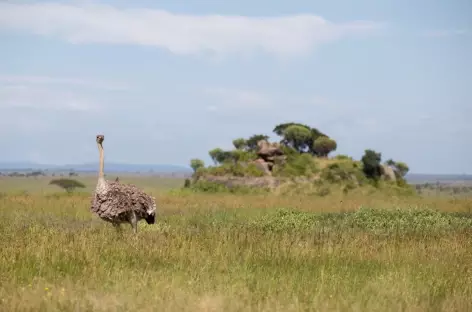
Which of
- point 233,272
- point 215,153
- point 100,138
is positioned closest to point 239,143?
point 215,153

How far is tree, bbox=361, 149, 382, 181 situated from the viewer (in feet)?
182

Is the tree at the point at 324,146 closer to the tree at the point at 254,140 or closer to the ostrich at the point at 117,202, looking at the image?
the tree at the point at 254,140

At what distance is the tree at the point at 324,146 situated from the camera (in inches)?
2864

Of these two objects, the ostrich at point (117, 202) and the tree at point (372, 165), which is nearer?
the ostrich at point (117, 202)

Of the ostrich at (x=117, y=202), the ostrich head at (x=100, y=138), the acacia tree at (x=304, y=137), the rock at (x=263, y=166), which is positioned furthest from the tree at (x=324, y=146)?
the ostrich at (x=117, y=202)

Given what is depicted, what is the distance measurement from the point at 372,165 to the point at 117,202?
4018 centimetres

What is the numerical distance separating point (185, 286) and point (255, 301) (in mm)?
1213

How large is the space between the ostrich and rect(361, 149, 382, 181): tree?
39.1 meters

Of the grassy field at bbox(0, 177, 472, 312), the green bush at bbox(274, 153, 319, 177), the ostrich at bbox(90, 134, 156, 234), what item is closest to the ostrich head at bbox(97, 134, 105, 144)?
the ostrich at bbox(90, 134, 156, 234)

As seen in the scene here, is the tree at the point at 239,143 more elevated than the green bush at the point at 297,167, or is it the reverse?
the tree at the point at 239,143

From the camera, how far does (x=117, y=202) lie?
1769 centimetres

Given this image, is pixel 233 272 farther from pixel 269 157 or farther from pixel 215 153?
pixel 215 153

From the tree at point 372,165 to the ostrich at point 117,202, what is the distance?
3911 centimetres

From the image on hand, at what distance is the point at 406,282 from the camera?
10.8m
